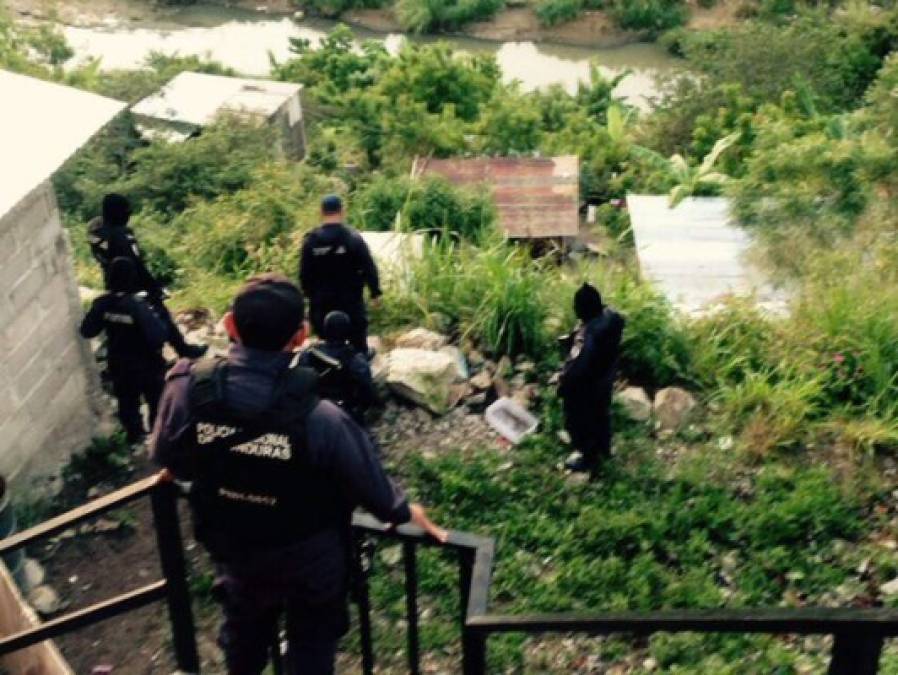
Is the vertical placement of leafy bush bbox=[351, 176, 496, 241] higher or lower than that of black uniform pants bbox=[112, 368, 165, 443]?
lower

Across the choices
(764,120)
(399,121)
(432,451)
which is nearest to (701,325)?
(432,451)

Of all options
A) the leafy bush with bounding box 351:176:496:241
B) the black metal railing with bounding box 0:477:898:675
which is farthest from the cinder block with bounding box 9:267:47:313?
the leafy bush with bounding box 351:176:496:241

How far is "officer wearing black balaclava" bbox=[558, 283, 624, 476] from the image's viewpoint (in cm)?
591

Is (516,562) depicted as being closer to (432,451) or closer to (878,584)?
(432,451)

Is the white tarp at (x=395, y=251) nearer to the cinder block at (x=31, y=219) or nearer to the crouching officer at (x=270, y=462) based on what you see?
the cinder block at (x=31, y=219)

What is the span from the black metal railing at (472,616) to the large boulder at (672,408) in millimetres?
3891

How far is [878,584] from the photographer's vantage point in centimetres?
564

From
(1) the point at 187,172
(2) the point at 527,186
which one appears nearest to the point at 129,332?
(1) the point at 187,172

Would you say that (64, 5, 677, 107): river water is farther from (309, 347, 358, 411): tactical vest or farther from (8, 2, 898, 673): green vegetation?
(309, 347, 358, 411): tactical vest

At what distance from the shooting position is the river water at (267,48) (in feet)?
97.7

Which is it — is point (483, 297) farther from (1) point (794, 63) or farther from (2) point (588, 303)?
(1) point (794, 63)

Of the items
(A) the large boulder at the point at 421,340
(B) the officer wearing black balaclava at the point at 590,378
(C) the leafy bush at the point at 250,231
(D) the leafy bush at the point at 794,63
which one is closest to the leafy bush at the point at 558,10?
(D) the leafy bush at the point at 794,63

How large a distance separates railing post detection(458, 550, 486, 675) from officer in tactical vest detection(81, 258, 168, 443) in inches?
149

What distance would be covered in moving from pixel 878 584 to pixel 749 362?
82.5 inches
